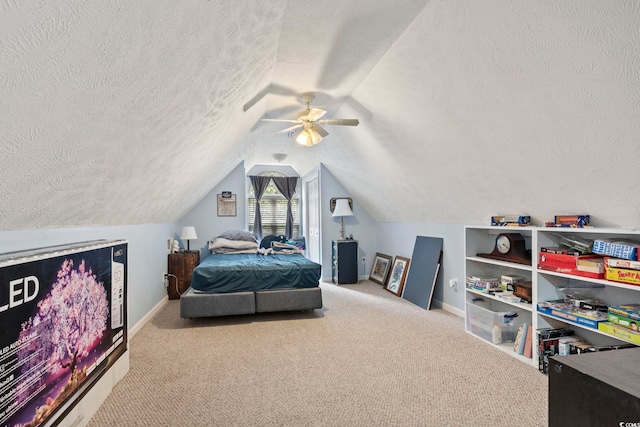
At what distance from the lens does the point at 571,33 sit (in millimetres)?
1639

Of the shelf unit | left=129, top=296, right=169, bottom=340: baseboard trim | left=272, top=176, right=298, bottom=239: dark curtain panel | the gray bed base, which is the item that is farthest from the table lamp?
left=129, top=296, right=169, bottom=340: baseboard trim

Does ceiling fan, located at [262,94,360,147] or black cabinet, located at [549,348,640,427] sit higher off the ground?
ceiling fan, located at [262,94,360,147]

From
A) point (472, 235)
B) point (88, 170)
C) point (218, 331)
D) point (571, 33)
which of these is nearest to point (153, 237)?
point (218, 331)

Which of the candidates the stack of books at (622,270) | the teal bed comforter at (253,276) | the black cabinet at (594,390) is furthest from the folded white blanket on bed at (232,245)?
the black cabinet at (594,390)

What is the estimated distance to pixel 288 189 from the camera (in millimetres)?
7422

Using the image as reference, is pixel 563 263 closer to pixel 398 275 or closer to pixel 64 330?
pixel 398 275

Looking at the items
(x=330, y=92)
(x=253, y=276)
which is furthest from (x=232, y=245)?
(x=330, y=92)

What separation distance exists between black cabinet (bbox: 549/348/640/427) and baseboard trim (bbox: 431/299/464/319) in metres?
2.97

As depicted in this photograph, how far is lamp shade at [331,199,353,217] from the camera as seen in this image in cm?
581

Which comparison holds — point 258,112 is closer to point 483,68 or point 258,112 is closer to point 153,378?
point 483,68

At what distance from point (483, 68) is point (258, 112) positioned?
2451 millimetres

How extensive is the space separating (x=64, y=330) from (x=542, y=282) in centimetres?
342

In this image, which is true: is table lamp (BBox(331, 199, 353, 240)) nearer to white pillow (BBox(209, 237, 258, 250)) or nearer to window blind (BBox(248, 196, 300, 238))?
white pillow (BBox(209, 237, 258, 250))

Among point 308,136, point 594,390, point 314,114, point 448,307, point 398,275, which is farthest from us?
point 398,275
